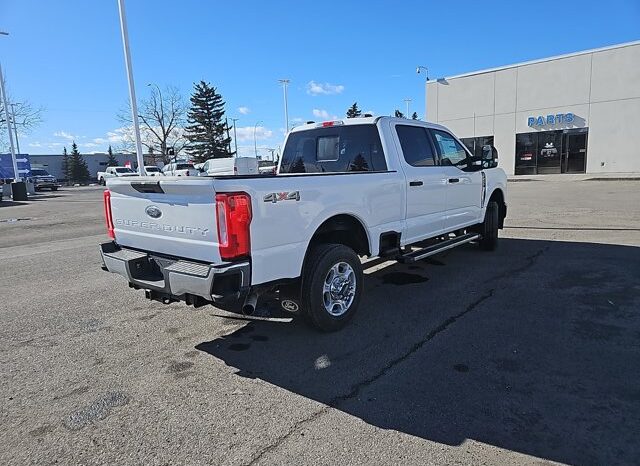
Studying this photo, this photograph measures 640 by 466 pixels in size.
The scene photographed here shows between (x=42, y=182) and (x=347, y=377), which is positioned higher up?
(x=42, y=182)

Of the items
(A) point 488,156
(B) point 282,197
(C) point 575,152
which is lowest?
(B) point 282,197

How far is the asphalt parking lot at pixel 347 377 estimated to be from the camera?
262cm

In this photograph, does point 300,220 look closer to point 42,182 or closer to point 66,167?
point 42,182

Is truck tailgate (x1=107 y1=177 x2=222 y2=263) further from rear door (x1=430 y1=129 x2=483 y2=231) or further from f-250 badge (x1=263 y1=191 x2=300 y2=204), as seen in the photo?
rear door (x1=430 y1=129 x2=483 y2=231)

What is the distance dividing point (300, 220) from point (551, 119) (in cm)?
3227

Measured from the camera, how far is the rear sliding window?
525 cm

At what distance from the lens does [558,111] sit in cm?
3028

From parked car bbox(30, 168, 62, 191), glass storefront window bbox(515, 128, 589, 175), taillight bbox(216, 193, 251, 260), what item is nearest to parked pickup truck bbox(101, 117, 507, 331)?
taillight bbox(216, 193, 251, 260)

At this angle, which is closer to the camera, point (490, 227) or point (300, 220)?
point (300, 220)

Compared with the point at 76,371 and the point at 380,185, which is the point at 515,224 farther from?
the point at 76,371

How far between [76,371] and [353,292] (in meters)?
2.58

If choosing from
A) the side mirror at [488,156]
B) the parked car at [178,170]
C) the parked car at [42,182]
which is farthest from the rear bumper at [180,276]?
the parked car at [42,182]

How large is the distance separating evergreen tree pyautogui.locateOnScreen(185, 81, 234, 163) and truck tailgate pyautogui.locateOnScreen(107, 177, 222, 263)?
6696 cm

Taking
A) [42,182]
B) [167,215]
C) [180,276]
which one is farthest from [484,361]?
[42,182]
